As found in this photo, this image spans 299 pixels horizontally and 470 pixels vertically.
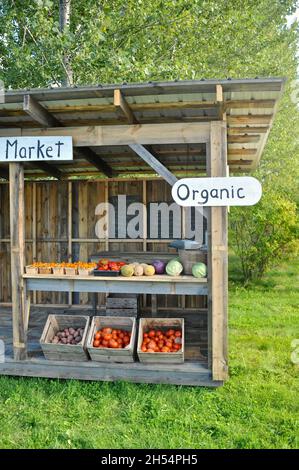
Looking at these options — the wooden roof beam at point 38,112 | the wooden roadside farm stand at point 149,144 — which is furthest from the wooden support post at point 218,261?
the wooden roof beam at point 38,112

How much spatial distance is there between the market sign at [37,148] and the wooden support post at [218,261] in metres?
1.70

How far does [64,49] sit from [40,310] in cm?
597

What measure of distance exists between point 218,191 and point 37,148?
7.22 ft

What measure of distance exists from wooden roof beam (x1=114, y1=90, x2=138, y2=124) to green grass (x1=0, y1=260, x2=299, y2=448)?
3.09 m

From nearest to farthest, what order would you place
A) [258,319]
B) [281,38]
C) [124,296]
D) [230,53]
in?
[124,296], [258,319], [230,53], [281,38]

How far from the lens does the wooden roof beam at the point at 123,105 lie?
4493 millimetres

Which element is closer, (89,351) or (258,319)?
(89,351)

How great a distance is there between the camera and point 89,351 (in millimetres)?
5297

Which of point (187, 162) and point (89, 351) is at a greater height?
point (187, 162)

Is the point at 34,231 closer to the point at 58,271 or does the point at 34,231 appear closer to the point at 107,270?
the point at 58,271

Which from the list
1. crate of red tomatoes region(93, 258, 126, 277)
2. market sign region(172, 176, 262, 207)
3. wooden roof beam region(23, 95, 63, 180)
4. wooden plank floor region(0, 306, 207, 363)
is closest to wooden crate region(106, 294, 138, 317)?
wooden plank floor region(0, 306, 207, 363)

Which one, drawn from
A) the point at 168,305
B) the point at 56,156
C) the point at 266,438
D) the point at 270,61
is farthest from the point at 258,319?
the point at 270,61

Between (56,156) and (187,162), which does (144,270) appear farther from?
(187,162)

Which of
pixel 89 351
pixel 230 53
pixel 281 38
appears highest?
pixel 281 38
